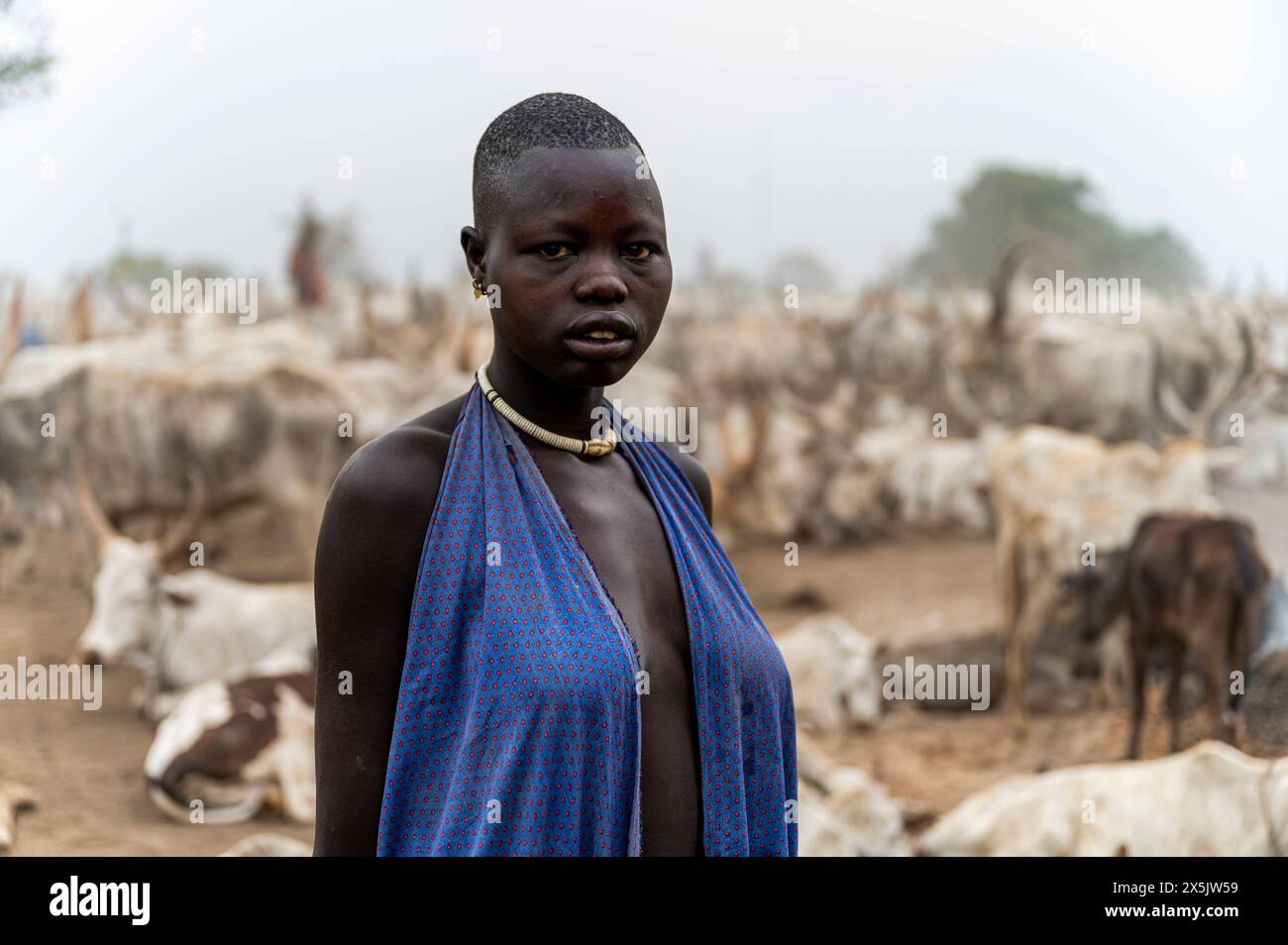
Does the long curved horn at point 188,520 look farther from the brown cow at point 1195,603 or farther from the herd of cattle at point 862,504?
the brown cow at point 1195,603

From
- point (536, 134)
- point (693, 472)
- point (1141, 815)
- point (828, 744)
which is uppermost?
point (536, 134)

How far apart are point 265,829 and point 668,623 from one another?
456 cm

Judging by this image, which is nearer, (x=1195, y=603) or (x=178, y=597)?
(x=1195, y=603)

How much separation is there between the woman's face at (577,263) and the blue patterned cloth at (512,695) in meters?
0.14

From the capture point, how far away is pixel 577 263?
1441mm

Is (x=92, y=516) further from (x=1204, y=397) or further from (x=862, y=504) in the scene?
(x=1204, y=397)

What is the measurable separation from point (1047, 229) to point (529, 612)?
107 ft

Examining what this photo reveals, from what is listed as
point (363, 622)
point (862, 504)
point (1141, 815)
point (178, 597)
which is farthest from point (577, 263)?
point (862, 504)

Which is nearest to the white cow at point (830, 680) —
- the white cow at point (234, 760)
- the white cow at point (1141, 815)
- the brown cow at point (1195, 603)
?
the brown cow at point (1195, 603)

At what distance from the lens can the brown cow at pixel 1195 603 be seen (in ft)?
20.4

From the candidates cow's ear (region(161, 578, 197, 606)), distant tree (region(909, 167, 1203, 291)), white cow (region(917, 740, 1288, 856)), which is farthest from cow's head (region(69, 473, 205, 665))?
distant tree (region(909, 167, 1203, 291))

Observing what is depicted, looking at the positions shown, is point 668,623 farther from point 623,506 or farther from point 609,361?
point 609,361
